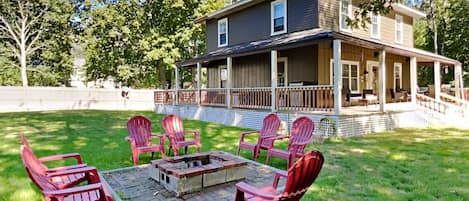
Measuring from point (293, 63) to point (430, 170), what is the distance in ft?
29.0

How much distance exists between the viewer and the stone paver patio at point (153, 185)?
14.6 ft

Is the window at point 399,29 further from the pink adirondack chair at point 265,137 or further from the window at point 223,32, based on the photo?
the pink adirondack chair at point 265,137

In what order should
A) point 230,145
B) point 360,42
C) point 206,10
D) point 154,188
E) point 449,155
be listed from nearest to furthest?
point 154,188
point 449,155
point 230,145
point 360,42
point 206,10

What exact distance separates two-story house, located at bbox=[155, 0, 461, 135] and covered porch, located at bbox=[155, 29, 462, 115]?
0.04 m

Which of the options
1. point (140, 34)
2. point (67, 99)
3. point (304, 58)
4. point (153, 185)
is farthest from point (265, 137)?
point (67, 99)

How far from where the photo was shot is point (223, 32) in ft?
60.4

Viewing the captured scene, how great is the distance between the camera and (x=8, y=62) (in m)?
29.0

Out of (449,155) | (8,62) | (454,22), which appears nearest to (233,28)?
(449,155)

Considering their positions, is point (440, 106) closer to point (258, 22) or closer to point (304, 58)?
point (304, 58)

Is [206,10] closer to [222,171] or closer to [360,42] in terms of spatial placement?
[360,42]

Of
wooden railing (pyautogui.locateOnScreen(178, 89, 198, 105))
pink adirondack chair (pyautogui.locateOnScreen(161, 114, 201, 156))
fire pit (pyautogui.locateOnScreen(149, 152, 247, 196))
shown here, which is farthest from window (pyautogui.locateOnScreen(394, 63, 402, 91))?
fire pit (pyautogui.locateOnScreen(149, 152, 247, 196))

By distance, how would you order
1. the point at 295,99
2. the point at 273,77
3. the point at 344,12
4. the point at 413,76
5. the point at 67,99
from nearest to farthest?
the point at 273,77 < the point at 295,99 < the point at 413,76 < the point at 344,12 < the point at 67,99

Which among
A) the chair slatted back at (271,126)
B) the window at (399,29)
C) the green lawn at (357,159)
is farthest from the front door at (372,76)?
the chair slatted back at (271,126)

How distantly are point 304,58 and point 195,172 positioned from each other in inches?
398
